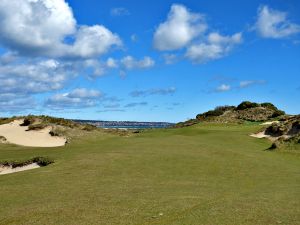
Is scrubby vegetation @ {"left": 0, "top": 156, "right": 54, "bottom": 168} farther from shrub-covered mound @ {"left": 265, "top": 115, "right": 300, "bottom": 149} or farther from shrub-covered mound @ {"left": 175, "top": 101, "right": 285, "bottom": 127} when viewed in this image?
shrub-covered mound @ {"left": 175, "top": 101, "right": 285, "bottom": 127}

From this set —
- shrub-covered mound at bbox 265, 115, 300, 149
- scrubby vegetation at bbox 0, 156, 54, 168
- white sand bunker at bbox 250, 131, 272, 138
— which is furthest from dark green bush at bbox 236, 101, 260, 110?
scrubby vegetation at bbox 0, 156, 54, 168

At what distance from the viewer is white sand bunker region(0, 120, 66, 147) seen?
40.2 meters

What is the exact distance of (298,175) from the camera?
21.2 meters

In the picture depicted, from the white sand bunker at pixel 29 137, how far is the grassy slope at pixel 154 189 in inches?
450

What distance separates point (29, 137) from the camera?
41688mm

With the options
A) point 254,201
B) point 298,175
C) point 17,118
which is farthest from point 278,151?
point 17,118

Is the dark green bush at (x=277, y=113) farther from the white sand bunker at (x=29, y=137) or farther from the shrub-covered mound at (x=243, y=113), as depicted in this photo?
the white sand bunker at (x=29, y=137)

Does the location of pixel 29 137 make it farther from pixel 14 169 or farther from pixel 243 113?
pixel 243 113

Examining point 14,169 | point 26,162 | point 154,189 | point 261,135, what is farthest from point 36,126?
point 154,189

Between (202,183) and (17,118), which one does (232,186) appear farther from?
(17,118)

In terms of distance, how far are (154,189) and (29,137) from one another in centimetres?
2785

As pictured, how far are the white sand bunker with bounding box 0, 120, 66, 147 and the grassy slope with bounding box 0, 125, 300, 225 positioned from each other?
11427 millimetres

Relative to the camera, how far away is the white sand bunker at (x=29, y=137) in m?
40.2

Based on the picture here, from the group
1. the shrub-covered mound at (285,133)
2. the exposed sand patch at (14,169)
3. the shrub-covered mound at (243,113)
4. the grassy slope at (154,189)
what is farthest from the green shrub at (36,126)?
the shrub-covered mound at (243,113)
